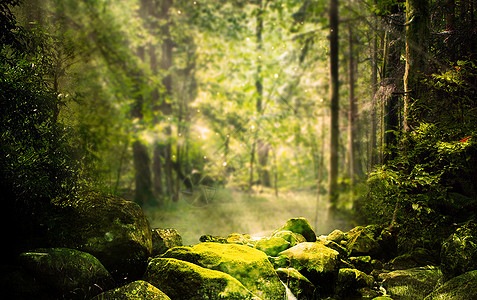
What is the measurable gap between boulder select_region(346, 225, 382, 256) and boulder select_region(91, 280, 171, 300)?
4291 mm

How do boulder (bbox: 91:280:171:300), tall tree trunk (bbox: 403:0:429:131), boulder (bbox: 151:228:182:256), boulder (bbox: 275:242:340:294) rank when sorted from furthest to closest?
boulder (bbox: 151:228:182:256), tall tree trunk (bbox: 403:0:429:131), boulder (bbox: 275:242:340:294), boulder (bbox: 91:280:171:300)

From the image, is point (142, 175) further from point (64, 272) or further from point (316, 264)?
point (316, 264)

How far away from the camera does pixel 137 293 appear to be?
4.14 meters

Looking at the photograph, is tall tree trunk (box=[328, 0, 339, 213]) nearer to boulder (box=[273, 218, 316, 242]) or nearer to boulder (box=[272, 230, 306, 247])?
boulder (box=[273, 218, 316, 242])

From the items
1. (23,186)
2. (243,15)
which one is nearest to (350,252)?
(23,186)

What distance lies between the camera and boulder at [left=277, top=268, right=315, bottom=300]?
5.28m

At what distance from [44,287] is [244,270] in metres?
2.77

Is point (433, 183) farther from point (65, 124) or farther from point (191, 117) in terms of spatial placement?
point (191, 117)

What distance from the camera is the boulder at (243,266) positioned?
4855mm

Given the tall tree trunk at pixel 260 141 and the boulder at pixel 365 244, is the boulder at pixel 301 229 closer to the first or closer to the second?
the boulder at pixel 365 244

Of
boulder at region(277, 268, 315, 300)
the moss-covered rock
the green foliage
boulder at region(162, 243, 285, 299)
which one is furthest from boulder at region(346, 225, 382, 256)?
the green foliage

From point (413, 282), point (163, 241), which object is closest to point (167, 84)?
point (163, 241)

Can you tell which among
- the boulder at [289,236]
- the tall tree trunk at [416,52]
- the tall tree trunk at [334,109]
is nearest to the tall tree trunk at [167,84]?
the tall tree trunk at [334,109]

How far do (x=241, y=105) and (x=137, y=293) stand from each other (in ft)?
42.4
